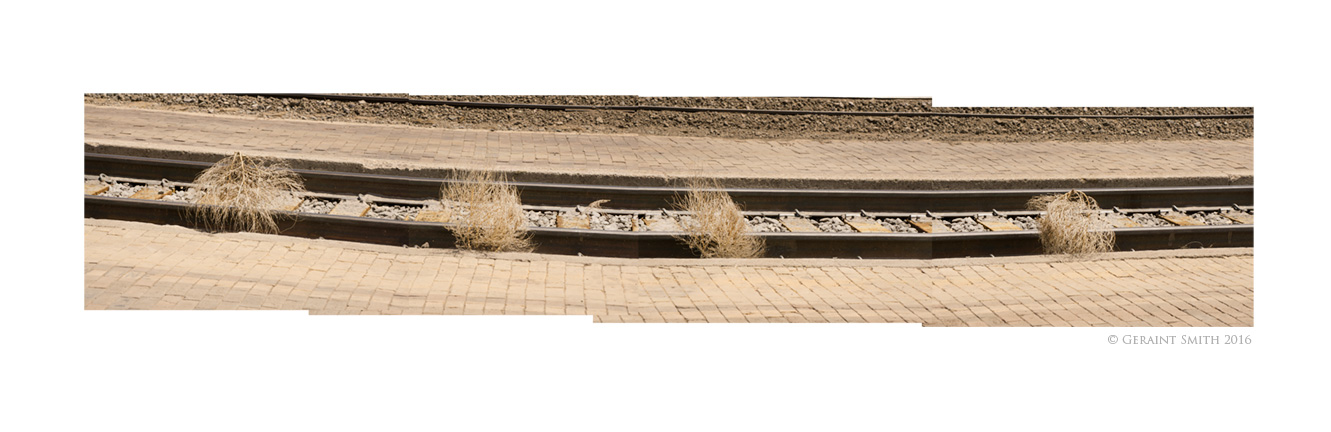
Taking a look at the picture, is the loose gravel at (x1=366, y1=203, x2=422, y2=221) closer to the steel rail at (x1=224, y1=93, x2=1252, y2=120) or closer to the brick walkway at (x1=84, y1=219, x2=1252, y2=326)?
the brick walkway at (x1=84, y1=219, x2=1252, y2=326)

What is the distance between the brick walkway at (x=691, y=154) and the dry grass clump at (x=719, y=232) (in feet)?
2.78

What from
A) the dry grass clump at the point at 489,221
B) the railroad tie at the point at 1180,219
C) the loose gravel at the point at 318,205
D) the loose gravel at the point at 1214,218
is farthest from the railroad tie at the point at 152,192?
the loose gravel at the point at 1214,218

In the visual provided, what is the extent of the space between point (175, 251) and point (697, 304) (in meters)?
3.45

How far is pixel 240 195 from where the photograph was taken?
703cm

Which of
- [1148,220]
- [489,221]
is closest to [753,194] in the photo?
[489,221]

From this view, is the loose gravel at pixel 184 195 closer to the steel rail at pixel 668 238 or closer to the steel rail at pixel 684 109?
the steel rail at pixel 668 238

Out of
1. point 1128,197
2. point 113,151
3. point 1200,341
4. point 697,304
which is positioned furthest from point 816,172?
point 113,151

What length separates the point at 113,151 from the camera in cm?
795

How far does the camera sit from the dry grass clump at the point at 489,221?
7160 mm

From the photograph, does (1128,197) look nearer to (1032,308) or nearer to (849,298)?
(1032,308)

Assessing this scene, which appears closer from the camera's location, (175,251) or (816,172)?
(175,251)

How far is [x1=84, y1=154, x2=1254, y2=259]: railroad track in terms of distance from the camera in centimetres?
725

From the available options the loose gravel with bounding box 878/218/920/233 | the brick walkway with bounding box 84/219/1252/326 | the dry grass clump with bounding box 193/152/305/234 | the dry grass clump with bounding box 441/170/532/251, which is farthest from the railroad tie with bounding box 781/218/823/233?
the dry grass clump with bounding box 193/152/305/234

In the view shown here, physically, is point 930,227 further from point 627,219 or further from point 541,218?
point 541,218
